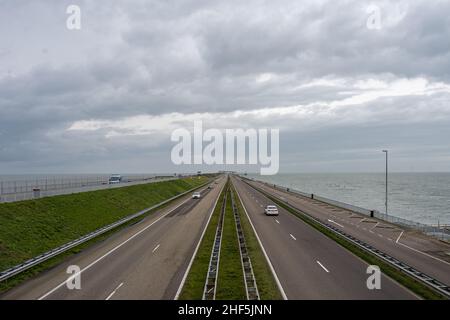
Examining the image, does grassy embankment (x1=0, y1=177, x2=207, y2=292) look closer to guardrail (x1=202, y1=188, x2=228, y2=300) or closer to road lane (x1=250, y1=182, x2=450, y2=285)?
guardrail (x1=202, y1=188, x2=228, y2=300)

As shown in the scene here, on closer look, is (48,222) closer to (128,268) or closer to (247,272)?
(128,268)

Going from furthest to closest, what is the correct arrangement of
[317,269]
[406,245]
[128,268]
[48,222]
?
[48,222] → [406,245] → [128,268] → [317,269]

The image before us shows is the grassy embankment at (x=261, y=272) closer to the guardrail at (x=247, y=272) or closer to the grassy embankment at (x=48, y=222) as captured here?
the guardrail at (x=247, y=272)

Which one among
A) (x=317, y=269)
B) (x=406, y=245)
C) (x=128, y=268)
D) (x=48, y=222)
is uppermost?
(x=48, y=222)


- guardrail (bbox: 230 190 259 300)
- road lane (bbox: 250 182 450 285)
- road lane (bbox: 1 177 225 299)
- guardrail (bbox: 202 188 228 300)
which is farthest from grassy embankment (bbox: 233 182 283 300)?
road lane (bbox: 250 182 450 285)

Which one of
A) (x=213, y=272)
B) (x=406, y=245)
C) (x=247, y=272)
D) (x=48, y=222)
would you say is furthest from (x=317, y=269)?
(x=48, y=222)
